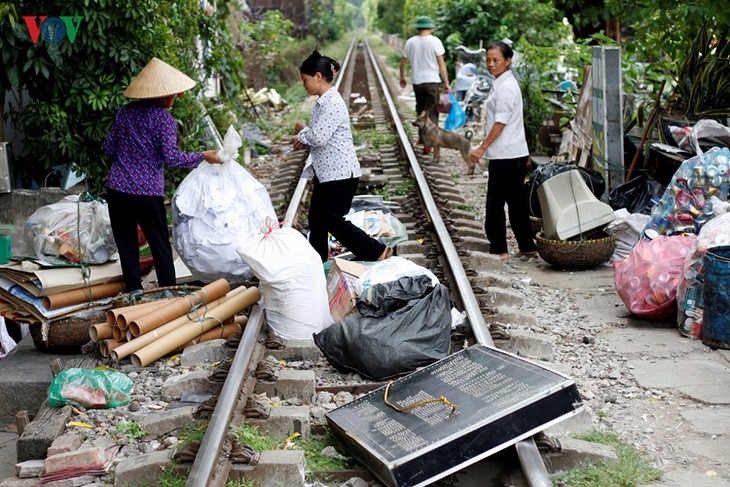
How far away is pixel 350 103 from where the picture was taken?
21500mm

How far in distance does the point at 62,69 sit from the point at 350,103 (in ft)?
41.3

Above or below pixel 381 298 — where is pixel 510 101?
above

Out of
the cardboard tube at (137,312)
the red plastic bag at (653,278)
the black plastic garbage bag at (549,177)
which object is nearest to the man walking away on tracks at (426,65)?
the black plastic garbage bag at (549,177)

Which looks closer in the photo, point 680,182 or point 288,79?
point 680,182

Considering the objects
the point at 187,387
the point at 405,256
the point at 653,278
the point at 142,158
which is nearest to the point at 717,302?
the point at 653,278

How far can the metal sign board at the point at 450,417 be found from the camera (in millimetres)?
3863

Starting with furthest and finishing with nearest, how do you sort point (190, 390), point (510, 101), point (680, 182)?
point (510, 101) < point (680, 182) < point (190, 390)

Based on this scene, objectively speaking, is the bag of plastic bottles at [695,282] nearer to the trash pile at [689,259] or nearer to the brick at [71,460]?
the trash pile at [689,259]

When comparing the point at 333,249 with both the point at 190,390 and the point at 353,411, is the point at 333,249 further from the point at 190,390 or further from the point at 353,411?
the point at 353,411

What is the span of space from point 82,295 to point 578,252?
3988 millimetres

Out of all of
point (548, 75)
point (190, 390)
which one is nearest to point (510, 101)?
point (190, 390)

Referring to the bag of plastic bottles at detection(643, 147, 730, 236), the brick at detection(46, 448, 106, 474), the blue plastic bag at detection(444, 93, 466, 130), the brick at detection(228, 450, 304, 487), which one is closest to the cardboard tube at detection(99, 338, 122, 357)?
the brick at detection(46, 448, 106, 474)

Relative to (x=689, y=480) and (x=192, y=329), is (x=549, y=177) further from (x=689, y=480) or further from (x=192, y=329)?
(x=689, y=480)

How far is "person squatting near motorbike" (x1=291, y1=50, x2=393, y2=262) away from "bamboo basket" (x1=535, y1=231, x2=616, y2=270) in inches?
56.2
